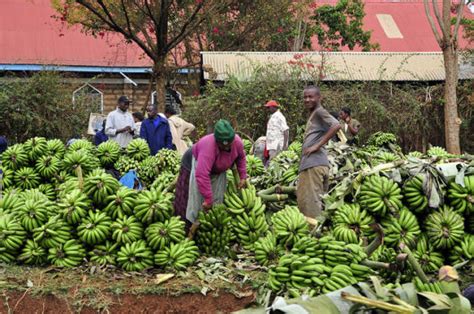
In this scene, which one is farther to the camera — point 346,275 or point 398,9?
point 398,9

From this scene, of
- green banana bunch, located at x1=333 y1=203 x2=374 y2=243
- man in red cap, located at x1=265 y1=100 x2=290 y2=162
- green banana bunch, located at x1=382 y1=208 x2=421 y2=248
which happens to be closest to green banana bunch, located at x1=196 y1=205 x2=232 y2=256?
green banana bunch, located at x1=333 y1=203 x2=374 y2=243

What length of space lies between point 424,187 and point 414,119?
10.9 metres

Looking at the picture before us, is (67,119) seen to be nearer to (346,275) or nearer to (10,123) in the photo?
(10,123)

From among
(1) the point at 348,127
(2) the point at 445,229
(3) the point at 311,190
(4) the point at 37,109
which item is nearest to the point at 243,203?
(3) the point at 311,190

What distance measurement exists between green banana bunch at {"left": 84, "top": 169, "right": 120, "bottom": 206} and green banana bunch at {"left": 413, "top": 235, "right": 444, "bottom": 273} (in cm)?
285

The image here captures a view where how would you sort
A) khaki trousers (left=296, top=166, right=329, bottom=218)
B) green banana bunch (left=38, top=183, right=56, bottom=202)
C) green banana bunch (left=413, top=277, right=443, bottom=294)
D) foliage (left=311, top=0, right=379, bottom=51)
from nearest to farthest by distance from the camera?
green banana bunch (left=413, top=277, right=443, bottom=294)
khaki trousers (left=296, top=166, right=329, bottom=218)
green banana bunch (left=38, top=183, right=56, bottom=202)
foliage (left=311, top=0, right=379, bottom=51)

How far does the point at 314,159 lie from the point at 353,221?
1.98m

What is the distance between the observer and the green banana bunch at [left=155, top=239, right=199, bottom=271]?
18.2 feet

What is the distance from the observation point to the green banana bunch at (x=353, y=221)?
4.95 meters

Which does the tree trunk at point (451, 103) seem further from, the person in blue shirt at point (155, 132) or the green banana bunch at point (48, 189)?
the green banana bunch at point (48, 189)

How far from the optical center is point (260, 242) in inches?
216

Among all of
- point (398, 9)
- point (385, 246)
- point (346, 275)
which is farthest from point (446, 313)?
point (398, 9)

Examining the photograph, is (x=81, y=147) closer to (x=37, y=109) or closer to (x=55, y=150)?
(x=55, y=150)

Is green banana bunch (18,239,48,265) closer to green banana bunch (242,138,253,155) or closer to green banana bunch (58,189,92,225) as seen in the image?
green banana bunch (58,189,92,225)
